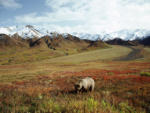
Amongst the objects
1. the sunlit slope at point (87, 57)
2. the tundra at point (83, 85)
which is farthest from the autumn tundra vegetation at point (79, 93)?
the sunlit slope at point (87, 57)

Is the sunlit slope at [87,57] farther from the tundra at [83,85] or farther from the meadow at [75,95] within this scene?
the tundra at [83,85]

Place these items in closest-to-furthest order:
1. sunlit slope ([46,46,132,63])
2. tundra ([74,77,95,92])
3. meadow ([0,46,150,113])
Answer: meadow ([0,46,150,113]) → tundra ([74,77,95,92]) → sunlit slope ([46,46,132,63])

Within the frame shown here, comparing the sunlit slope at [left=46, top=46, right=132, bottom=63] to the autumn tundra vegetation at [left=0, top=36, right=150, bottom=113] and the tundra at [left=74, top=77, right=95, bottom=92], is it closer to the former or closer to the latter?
the autumn tundra vegetation at [left=0, top=36, right=150, bottom=113]

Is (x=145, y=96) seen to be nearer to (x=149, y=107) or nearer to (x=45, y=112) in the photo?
(x=149, y=107)

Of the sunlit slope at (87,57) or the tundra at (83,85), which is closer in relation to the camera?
the tundra at (83,85)

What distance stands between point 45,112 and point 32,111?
63 centimetres

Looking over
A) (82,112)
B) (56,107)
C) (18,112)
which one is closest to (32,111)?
(18,112)

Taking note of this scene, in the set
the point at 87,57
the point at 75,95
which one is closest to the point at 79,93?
the point at 75,95

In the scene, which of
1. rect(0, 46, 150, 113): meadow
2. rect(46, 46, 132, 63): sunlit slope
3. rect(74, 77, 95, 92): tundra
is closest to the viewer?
rect(0, 46, 150, 113): meadow

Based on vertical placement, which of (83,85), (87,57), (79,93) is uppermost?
(83,85)

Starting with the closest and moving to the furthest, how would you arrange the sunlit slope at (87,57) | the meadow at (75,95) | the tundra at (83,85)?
the meadow at (75,95)
the tundra at (83,85)
the sunlit slope at (87,57)

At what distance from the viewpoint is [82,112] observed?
3.06 meters

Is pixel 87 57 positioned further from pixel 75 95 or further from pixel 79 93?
pixel 75 95

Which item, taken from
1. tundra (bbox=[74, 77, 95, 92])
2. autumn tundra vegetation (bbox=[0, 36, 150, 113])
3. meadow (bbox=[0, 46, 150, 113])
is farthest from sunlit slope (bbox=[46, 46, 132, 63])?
tundra (bbox=[74, 77, 95, 92])
